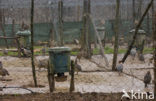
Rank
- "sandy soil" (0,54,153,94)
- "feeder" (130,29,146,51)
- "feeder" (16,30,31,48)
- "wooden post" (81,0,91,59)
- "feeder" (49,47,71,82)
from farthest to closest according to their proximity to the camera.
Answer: "feeder" (16,30,31,48)
"feeder" (130,29,146,51)
"wooden post" (81,0,91,59)
"sandy soil" (0,54,153,94)
"feeder" (49,47,71,82)

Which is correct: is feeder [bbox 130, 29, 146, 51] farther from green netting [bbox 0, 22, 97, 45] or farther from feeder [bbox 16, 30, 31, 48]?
green netting [bbox 0, 22, 97, 45]

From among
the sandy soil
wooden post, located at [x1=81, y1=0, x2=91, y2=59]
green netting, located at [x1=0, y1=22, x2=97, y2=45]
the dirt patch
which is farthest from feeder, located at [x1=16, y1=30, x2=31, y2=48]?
the dirt patch

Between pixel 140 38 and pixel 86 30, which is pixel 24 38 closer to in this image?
pixel 86 30

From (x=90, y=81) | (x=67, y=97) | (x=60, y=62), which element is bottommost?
(x=90, y=81)

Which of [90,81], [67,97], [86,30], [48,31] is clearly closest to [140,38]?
[86,30]

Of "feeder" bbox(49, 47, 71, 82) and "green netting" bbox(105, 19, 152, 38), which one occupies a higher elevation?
"feeder" bbox(49, 47, 71, 82)

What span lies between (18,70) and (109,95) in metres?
4.35

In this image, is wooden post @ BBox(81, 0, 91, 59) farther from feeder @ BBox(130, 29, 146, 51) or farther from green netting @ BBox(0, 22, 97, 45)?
green netting @ BBox(0, 22, 97, 45)

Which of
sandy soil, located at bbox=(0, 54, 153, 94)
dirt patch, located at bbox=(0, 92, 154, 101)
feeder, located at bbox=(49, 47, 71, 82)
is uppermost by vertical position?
feeder, located at bbox=(49, 47, 71, 82)

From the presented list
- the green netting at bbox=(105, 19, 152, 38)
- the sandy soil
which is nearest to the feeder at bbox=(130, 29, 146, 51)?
the sandy soil

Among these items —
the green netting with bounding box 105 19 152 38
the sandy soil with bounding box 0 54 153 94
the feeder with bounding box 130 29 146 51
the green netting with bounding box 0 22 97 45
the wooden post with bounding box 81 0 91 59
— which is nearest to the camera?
the sandy soil with bounding box 0 54 153 94

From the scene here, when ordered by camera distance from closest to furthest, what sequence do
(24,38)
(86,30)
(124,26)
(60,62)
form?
1. (60,62)
2. (86,30)
3. (24,38)
4. (124,26)

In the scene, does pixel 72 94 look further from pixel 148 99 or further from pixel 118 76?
pixel 118 76

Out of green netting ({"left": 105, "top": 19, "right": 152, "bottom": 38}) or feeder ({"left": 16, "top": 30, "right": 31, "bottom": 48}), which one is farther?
green netting ({"left": 105, "top": 19, "right": 152, "bottom": 38})
